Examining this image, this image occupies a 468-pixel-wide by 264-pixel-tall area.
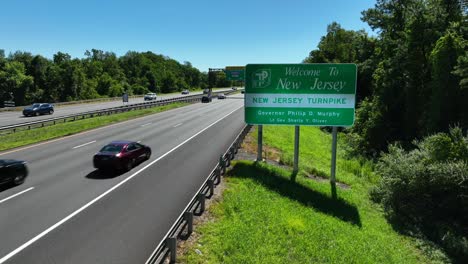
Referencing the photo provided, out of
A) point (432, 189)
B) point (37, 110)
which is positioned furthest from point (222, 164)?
point (37, 110)

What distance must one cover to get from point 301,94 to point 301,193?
5.11 m

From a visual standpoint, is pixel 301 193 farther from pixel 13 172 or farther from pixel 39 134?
pixel 39 134

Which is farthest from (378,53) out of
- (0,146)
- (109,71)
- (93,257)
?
(109,71)

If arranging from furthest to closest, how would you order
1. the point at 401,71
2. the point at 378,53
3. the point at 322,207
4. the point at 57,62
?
the point at 57,62, the point at 378,53, the point at 401,71, the point at 322,207

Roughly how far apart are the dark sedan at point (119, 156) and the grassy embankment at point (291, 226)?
493cm

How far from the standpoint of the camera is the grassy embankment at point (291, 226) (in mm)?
9680

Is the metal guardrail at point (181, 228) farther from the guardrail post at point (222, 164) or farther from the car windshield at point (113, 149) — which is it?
the car windshield at point (113, 149)

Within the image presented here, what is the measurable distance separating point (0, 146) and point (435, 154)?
2487 cm

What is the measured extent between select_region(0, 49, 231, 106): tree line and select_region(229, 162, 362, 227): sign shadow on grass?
214 ft

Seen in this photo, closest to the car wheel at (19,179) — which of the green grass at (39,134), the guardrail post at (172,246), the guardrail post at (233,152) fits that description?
the green grass at (39,134)

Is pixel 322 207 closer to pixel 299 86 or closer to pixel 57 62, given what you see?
pixel 299 86

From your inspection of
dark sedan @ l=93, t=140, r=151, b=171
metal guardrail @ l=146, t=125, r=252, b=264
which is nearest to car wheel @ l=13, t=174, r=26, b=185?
dark sedan @ l=93, t=140, r=151, b=171

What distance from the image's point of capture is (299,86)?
18.1m

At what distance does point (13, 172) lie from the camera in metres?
14.7
